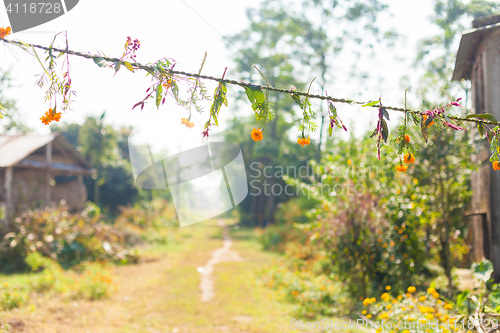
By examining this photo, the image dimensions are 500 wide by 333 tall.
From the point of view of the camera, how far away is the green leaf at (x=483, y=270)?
17.6 feet

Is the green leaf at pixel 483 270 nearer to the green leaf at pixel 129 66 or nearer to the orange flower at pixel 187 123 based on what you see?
the orange flower at pixel 187 123

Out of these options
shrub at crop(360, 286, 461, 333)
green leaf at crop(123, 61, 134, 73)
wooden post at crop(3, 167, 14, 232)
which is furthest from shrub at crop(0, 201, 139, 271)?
green leaf at crop(123, 61, 134, 73)

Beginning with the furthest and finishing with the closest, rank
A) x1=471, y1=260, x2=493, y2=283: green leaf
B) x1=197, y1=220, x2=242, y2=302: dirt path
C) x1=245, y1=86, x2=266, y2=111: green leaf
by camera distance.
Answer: x1=197, y1=220, x2=242, y2=302: dirt path
x1=471, y1=260, x2=493, y2=283: green leaf
x1=245, y1=86, x2=266, y2=111: green leaf

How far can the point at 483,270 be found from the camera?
5496 mm

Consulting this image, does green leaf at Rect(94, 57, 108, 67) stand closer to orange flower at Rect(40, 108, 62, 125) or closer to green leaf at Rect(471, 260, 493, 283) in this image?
orange flower at Rect(40, 108, 62, 125)

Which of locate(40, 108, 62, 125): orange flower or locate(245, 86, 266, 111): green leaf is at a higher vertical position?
locate(245, 86, 266, 111): green leaf

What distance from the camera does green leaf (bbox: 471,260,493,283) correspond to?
5.37 meters

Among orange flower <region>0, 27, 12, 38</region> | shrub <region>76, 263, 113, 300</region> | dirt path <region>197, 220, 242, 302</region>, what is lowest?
dirt path <region>197, 220, 242, 302</region>

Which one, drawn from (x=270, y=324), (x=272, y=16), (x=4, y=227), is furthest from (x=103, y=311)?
(x=272, y=16)

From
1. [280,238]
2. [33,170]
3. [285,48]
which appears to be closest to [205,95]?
[33,170]

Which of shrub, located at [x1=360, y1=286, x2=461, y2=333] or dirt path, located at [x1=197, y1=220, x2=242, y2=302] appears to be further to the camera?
dirt path, located at [x1=197, y1=220, x2=242, y2=302]

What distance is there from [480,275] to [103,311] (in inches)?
236

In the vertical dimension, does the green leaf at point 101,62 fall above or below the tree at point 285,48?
below

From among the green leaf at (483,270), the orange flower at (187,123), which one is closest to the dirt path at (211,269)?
the green leaf at (483,270)
